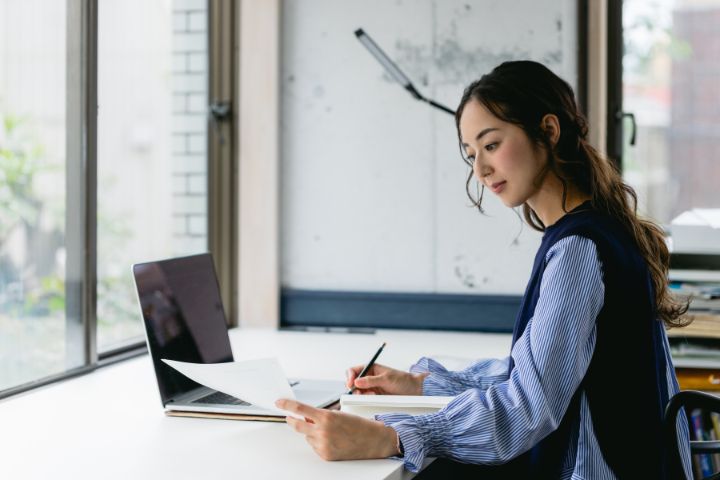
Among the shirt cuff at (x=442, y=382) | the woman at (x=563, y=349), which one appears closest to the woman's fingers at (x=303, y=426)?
the woman at (x=563, y=349)

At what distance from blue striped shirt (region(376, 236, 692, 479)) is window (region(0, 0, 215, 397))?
1.03 m

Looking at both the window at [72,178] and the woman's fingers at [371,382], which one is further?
the window at [72,178]

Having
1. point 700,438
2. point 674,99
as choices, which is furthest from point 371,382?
point 674,99

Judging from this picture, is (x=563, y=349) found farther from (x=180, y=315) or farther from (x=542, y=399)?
(x=180, y=315)

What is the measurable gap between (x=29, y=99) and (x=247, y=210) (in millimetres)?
1000

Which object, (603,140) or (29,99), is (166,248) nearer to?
(29,99)

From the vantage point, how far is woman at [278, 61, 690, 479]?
1.32 meters

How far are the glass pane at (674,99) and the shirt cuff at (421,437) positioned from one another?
1729mm

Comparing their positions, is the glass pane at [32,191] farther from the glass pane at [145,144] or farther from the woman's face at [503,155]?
the woman's face at [503,155]

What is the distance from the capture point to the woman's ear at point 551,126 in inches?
57.9

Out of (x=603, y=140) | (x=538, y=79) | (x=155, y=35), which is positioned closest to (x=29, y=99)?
(x=155, y=35)

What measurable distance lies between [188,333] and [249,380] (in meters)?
0.35

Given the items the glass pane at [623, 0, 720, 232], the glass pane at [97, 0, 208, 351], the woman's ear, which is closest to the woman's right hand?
the woman's ear

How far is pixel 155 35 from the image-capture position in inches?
106
